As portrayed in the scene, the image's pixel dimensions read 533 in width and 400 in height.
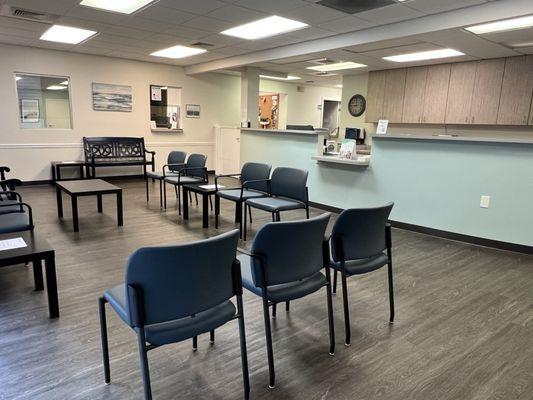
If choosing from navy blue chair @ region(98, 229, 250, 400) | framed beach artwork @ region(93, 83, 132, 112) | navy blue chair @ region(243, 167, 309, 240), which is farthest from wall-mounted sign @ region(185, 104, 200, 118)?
navy blue chair @ region(98, 229, 250, 400)

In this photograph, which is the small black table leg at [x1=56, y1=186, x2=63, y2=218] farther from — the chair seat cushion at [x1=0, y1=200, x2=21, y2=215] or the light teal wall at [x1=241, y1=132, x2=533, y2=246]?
the light teal wall at [x1=241, y1=132, x2=533, y2=246]

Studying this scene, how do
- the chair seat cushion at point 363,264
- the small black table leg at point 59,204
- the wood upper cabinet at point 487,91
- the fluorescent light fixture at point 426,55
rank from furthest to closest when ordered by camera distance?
→ the wood upper cabinet at point 487,91
the fluorescent light fixture at point 426,55
the small black table leg at point 59,204
the chair seat cushion at point 363,264

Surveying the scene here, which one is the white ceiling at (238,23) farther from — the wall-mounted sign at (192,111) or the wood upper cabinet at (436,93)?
the wall-mounted sign at (192,111)

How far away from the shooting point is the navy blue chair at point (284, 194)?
3.65m

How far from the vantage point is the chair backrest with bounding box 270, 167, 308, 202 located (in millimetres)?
3746

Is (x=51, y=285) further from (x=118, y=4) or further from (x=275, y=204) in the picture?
(x=118, y=4)

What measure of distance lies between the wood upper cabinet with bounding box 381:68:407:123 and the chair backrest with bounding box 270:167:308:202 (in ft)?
14.3

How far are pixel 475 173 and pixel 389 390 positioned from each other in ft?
9.74

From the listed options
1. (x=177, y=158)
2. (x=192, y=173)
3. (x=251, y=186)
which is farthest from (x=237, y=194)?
(x=177, y=158)

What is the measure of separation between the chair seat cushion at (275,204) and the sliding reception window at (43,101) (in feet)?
17.1

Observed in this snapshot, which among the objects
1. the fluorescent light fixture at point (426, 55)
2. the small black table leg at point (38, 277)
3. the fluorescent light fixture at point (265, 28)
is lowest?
the small black table leg at point (38, 277)

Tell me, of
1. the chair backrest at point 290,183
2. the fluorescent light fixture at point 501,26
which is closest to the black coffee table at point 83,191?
the chair backrest at point 290,183

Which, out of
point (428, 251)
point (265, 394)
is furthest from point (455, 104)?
point (265, 394)

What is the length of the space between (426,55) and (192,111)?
16.6 feet
